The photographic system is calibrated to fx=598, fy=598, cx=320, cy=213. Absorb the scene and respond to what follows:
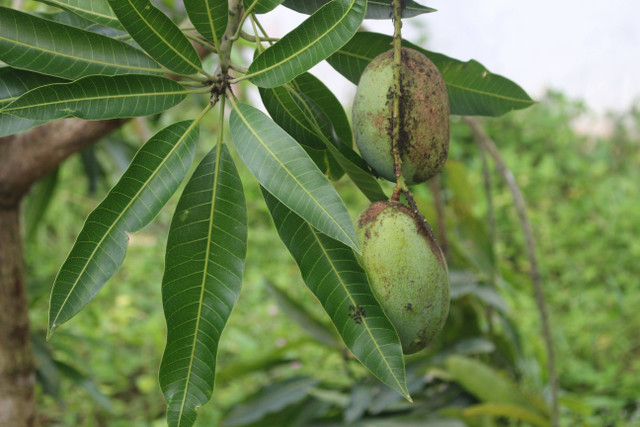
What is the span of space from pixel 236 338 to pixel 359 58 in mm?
1933

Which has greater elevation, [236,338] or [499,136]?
[499,136]

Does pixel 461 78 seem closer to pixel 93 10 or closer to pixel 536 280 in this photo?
pixel 93 10

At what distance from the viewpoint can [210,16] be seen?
1.83 ft

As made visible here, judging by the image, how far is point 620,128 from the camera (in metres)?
3.34

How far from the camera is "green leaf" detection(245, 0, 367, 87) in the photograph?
0.52 m

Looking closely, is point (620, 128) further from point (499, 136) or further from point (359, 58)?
point (359, 58)

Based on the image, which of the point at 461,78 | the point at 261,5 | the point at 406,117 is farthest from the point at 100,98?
the point at 461,78

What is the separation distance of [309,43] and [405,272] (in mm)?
223

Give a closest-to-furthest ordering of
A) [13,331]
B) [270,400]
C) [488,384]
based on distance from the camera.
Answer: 1. [13,331]
2. [488,384]
3. [270,400]

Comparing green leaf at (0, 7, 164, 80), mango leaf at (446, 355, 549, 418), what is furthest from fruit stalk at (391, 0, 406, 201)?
mango leaf at (446, 355, 549, 418)

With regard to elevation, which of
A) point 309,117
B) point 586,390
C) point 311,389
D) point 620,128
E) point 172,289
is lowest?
point 586,390

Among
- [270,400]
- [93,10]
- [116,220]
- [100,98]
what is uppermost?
[93,10]

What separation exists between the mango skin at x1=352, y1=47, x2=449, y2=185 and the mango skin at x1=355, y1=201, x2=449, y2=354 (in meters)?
0.05

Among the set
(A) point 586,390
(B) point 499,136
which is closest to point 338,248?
(A) point 586,390
